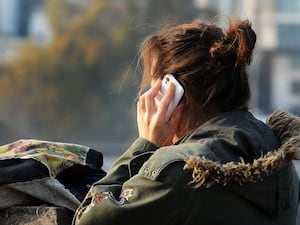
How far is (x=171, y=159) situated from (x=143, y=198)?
0.34 feet

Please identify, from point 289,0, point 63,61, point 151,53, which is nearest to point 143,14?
point 63,61

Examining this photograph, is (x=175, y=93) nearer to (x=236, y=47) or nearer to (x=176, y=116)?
(x=176, y=116)

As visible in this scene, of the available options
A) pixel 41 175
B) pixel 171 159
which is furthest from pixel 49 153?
pixel 171 159

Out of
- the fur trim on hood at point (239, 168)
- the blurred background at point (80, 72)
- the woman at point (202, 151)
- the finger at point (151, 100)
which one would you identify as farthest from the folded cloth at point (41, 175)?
the blurred background at point (80, 72)

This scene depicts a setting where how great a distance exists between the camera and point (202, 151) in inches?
74.8

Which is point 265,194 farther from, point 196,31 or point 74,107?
point 74,107

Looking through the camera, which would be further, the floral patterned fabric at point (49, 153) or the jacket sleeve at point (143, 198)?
the floral patterned fabric at point (49, 153)

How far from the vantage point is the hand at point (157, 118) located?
2.04m

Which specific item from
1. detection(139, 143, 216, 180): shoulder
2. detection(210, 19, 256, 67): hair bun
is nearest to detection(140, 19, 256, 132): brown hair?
detection(210, 19, 256, 67): hair bun

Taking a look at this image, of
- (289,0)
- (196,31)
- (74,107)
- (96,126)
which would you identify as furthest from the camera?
(289,0)

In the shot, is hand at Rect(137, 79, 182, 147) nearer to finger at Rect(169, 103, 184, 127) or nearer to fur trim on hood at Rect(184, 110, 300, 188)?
finger at Rect(169, 103, 184, 127)

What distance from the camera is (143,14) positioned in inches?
1635

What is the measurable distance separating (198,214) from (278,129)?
36 cm

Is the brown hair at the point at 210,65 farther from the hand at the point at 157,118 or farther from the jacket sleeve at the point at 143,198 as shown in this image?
the jacket sleeve at the point at 143,198
